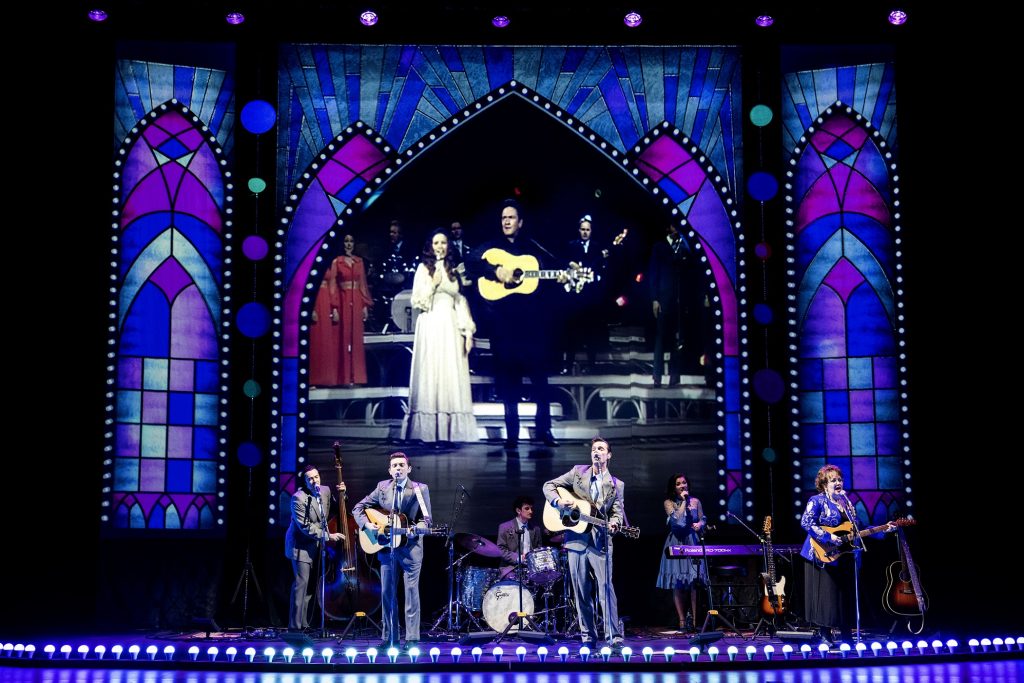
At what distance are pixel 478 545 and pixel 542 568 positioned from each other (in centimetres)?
54

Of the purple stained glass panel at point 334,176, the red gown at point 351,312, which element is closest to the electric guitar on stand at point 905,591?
the red gown at point 351,312

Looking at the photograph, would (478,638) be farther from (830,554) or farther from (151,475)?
(151,475)

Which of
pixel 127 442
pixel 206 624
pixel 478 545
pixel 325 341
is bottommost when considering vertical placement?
pixel 206 624

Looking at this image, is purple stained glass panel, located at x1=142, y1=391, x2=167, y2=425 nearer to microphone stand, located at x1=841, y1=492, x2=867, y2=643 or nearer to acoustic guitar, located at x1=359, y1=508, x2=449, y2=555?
acoustic guitar, located at x1=359, y1=508, x2=449, y2=555

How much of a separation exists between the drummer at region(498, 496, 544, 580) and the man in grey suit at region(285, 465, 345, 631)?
4.27 feet

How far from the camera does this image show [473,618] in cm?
1009

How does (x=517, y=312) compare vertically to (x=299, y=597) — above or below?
above

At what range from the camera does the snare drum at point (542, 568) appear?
Answer: 32.7 feet

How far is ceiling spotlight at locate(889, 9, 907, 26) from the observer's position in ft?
34.5

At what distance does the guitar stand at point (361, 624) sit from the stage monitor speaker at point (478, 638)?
64 centimetres

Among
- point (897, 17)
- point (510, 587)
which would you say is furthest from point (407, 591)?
point (897, 17)

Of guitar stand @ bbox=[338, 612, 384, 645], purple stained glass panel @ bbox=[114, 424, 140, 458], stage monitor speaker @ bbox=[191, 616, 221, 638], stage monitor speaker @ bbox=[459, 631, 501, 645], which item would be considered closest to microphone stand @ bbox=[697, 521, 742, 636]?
stage monitor speaker @ bbox=[459, 631, 501, 645]

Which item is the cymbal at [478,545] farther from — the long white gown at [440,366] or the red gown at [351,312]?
the red gown at [351,312]

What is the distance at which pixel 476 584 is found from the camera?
10.1 m
